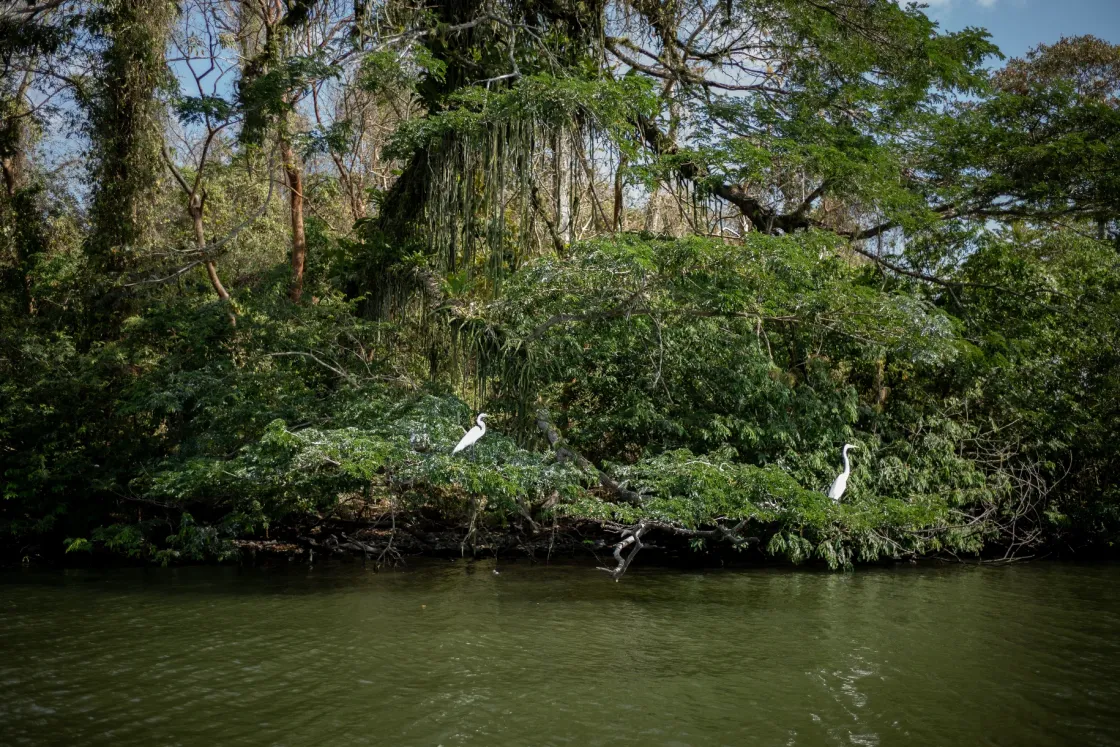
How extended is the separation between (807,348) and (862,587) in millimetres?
3339

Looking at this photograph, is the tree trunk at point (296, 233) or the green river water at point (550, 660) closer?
the green river water at point (550, 660)

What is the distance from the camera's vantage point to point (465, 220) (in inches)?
438

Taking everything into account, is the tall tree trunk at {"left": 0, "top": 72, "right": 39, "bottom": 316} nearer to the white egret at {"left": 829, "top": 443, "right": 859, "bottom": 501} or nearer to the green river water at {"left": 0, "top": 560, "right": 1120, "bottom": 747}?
the green river water at {"left": 0, "top": 560, "right": 1120, "bottom": 747}

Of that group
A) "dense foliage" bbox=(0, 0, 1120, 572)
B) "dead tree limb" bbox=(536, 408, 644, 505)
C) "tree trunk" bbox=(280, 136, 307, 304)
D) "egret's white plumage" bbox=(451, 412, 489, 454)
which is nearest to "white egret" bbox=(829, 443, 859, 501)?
"dense foliage" bbox=(0, 0, 1120, 572)

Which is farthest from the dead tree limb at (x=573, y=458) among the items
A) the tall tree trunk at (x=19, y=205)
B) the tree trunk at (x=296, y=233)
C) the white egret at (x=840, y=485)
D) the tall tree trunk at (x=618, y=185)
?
the tall tree trunk at (x=19, y=205)

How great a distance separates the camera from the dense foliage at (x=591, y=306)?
995 centimetres

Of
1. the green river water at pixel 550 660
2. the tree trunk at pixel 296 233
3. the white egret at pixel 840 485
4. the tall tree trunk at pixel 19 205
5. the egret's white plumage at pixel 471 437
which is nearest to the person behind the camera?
the green river water at pixel 550 660

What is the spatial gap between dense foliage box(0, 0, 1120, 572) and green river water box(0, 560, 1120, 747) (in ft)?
3.19

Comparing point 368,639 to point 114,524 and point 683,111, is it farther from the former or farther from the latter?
point 683,111

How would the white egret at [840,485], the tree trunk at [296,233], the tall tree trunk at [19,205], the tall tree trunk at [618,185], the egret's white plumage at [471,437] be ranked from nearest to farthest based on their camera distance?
1. the egret's white plumage at [471,437]
2. the white egret at [840,485]
3. the tall tree trunk at [618,185]
4. the tall tree trunk at [19,205]
5. the tree trunk at [296,233]

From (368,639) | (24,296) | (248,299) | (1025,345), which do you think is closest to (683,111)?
(1025,345)

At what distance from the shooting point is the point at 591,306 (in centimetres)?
1024

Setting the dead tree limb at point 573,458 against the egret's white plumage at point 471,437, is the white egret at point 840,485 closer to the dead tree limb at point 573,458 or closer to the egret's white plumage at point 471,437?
the dead tree limb at point 573,458

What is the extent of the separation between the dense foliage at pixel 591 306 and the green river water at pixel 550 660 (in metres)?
0.97
